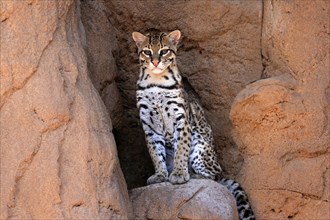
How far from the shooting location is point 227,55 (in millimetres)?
8047

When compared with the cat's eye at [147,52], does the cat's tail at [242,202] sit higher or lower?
lower

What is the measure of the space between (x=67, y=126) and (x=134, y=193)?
1.31 metres

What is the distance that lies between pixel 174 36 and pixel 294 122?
147 centimetres

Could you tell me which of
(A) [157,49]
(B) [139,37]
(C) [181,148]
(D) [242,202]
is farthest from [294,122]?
(B) [139,37]

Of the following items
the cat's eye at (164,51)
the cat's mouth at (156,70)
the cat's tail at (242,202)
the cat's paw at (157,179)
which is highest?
the cat's eye at (164,51)

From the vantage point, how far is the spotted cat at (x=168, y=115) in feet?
25.4

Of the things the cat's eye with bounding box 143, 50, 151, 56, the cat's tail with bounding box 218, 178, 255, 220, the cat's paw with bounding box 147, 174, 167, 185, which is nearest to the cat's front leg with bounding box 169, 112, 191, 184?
the cat's paw with bounding box 147, 174, 167, 185

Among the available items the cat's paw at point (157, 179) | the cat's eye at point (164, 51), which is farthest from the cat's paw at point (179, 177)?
the cat's eye at point (164, 51)

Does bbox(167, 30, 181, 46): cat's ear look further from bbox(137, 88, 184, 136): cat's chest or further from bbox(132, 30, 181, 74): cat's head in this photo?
bbox(137, 88, 184, 136): cat's chest

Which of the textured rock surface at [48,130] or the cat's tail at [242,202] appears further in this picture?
the cat's tail at [242,202]

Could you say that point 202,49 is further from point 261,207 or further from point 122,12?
point 261,207

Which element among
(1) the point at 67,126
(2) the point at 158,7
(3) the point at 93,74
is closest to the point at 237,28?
(2) the point at 158,7

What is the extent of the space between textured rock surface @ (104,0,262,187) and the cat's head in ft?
1.14

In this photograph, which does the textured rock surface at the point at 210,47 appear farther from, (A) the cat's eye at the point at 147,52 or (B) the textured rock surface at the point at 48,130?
(B) the textured rock surface at the point at 48,130
